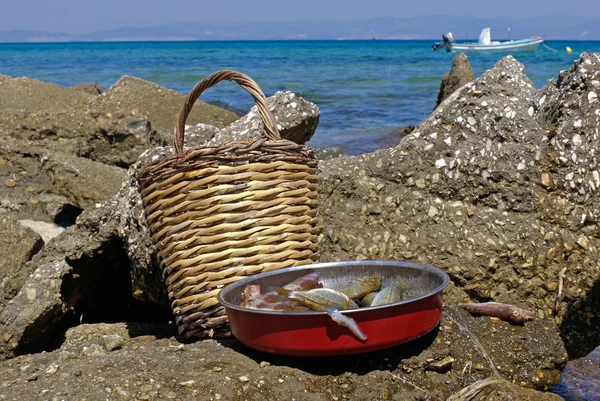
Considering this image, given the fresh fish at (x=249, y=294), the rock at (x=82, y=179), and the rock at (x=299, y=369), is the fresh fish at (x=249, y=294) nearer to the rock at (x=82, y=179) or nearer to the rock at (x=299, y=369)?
the rock at (x=299, y=369)

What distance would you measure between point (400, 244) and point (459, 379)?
1.04m

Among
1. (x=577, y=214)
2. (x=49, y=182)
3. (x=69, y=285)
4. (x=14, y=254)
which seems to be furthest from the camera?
(x=49, y=182)

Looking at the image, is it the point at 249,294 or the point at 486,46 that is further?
the point at 486,46

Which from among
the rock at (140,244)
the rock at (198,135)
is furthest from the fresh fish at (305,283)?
the rock at (198,135)

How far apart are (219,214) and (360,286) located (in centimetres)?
66

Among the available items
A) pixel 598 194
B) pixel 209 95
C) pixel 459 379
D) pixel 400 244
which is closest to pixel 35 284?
pixel 400 244

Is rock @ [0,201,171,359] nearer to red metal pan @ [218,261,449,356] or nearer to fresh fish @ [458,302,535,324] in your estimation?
red metal pan @ [218,261,449,356]

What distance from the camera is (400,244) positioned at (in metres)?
3.92

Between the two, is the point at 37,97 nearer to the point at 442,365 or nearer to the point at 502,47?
the point at 442,365

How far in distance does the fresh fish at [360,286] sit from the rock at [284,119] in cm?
159

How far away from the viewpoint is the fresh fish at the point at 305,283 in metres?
3.12

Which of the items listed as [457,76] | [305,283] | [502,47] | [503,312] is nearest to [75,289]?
[305,283]

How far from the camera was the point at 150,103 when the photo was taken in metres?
11.2

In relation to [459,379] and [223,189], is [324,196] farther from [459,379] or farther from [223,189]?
[459,379]
